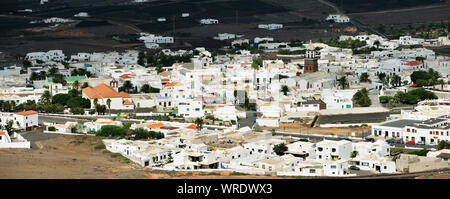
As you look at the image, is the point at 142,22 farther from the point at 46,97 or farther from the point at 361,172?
the point at 361,172

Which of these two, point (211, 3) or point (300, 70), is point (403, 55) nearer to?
point (300, 70)

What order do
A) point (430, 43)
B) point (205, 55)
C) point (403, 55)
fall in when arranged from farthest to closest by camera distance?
point (430, 43)
point (205, 55)
point (403, 55)

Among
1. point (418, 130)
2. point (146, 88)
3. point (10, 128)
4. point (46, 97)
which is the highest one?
point (146, 88)

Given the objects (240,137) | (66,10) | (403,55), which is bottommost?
(240,137)

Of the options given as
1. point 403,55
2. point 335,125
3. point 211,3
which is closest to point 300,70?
point 403,55

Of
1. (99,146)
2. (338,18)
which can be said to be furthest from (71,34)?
(99,146)

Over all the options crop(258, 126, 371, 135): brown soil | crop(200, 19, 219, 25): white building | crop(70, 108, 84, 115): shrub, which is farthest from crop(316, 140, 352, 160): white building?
crop(200, 19, 219, 25): white building

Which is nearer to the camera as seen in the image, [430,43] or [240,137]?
[240,137]
